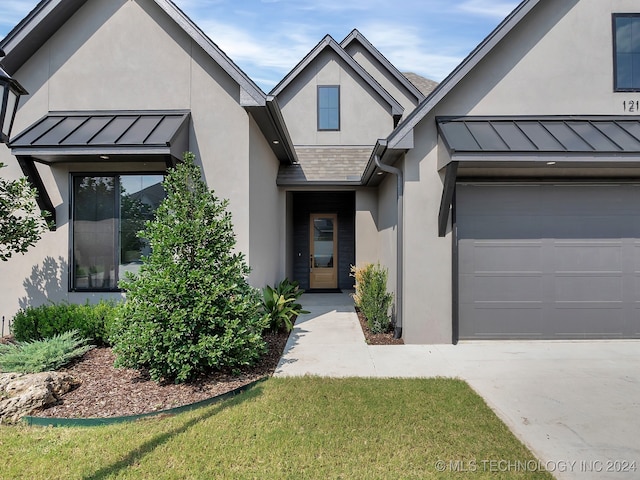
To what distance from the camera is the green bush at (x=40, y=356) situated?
4.69m

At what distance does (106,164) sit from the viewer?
6535 mm

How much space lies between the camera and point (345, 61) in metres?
12.4

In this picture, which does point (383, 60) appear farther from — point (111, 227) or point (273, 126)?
point (111, 227)

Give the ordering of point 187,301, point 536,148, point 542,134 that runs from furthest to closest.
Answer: point 542,134 → point 536,148 → point 187,301

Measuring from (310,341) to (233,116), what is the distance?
4291 millimetres

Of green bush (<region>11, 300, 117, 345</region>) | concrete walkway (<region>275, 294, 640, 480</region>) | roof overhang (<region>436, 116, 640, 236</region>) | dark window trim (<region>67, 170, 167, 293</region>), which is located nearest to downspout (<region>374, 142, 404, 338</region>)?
concrete walkway (<region>275, 294, 640, 480</region>)

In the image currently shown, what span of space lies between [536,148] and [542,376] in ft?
11.0

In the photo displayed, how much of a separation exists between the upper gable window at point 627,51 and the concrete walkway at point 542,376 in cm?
465

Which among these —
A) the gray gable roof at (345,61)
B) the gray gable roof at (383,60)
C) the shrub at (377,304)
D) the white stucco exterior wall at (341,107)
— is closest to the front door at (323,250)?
the white stucco exterior wall at (341,107)

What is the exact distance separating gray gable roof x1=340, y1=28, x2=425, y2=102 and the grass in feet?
40.8

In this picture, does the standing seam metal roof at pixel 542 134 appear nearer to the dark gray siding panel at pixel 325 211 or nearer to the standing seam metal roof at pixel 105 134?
the standing seam metal roof at pixel 105 134

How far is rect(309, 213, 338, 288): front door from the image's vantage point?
44.1 feet

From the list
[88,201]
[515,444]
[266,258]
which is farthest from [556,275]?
[88,201]

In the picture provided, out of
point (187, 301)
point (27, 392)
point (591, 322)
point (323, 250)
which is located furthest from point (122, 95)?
point (591, 322)
